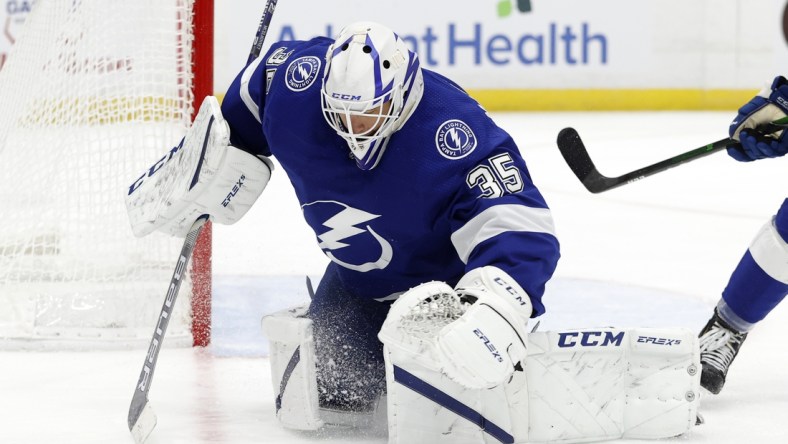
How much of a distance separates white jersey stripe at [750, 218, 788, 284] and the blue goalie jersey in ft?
2.33

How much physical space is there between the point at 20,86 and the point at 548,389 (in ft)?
5.80

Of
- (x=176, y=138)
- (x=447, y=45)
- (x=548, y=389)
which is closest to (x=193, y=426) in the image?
(x=548, y=389)

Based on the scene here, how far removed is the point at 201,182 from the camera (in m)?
2.58

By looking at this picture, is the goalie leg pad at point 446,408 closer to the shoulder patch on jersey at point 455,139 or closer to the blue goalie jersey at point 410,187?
the blue goalie jersey at point 410,187

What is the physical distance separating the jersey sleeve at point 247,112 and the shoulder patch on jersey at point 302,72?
13 cm

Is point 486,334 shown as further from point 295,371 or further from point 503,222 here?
point 295,371

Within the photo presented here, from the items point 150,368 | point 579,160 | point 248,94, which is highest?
point 248,94

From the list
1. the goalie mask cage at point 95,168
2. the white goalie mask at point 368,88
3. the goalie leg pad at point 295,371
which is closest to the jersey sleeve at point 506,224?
the white goalie mask at point 368,88

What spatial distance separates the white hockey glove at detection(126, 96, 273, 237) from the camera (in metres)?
2.56

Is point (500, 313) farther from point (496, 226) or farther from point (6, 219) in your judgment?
point (6, 219)

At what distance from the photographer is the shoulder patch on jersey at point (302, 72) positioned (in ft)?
7.98

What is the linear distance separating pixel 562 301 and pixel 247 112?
4.41 ft

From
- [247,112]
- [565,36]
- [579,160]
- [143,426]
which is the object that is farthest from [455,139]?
[565,36]

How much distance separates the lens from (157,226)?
268cm
